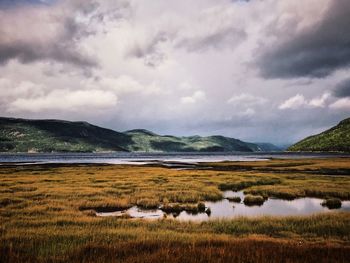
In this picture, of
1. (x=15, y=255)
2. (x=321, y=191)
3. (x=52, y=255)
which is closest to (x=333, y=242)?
(x=52, y=255)

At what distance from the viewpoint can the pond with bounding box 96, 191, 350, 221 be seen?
29938mm

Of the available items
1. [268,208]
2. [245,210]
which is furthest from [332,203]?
[245,210]

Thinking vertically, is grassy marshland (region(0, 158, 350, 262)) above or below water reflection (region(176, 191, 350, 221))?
above

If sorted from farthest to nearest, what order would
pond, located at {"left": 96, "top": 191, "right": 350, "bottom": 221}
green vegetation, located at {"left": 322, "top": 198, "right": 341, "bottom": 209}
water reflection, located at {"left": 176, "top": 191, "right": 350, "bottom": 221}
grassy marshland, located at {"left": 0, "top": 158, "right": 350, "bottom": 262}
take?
green vegetation, located at {"left": 322, "top": 198, "right": 341, "bottom": 209} < water reflection, located at {"left": 176, "top": 191, "right": 350, "bottom": 221} < pond, located at {"left": 96, "top": 191, "right": 350, "bottom": 221} < grassy marshland, located at {"left": 0, "top": 158, "right": 350, "bottom": 262}

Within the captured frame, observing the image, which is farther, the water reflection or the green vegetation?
the green vegetation

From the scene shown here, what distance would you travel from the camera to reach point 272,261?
13297 millimetres

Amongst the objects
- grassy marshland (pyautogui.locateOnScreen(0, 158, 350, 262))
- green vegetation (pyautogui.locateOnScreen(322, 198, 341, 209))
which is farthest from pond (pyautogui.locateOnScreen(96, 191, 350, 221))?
grassy marshland (pyautogui.locateOnScreen(0, 158, 350, 262))

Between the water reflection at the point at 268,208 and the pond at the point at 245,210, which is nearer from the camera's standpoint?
the pond at the point at 245,210

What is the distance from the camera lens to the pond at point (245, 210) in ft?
98.2

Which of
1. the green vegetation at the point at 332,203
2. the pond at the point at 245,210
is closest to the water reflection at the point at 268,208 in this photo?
the pond at the point at 245,210

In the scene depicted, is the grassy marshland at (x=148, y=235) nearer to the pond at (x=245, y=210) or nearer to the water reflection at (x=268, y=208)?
the pond at (x=245, y=210)

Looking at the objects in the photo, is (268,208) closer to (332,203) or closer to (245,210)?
(245,210)

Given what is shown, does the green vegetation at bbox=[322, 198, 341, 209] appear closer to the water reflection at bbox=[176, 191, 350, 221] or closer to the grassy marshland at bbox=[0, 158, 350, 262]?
the water reflection at bbox=[176, 191, 350, 221]

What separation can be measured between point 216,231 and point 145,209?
12.4 metres
